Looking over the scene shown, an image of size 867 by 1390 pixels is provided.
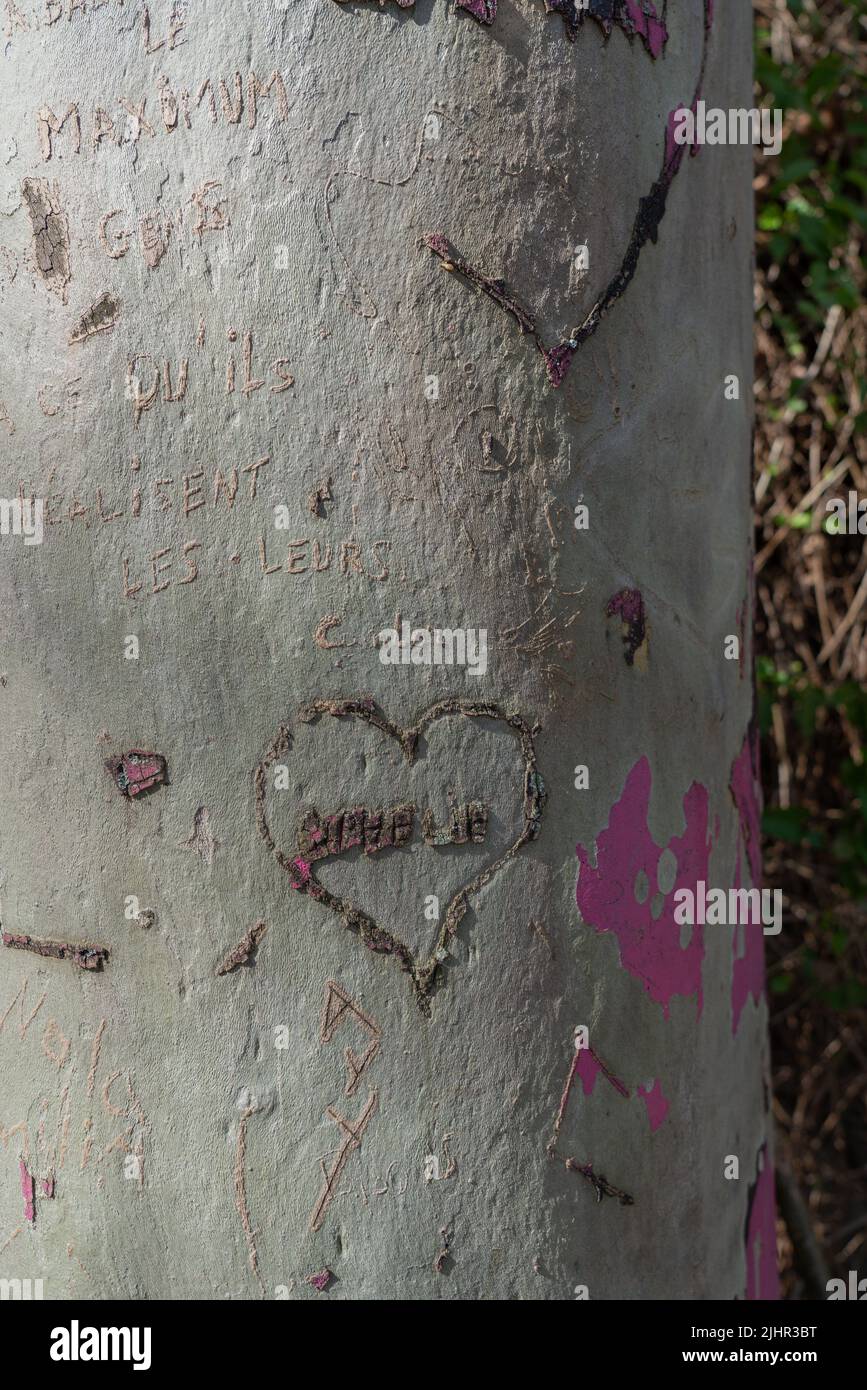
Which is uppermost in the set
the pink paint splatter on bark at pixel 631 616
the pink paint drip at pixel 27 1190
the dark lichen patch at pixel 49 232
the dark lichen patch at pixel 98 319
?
the dark lichen patch at pixel 49 232

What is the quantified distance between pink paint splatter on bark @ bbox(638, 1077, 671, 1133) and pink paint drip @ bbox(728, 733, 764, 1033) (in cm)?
14

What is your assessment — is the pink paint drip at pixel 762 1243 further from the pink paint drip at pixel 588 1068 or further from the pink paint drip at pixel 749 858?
the pink paint drip at pixel 588 1068

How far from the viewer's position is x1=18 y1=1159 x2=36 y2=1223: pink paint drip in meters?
0.91

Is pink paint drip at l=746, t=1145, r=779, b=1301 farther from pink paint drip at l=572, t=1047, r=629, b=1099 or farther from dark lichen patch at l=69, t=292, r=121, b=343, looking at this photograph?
dark lichen patch at l=69, t=292, r=121, b=343

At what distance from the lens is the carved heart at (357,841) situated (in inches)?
33.4

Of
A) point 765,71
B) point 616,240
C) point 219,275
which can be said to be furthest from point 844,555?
point 219,275

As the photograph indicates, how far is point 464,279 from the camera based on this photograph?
847 millimetres

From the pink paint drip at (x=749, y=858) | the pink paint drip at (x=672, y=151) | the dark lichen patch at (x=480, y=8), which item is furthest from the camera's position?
the pink paint drip at (x=749, y=858)

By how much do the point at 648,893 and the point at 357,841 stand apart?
26 centimetres

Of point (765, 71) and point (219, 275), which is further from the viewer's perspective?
point (765, 71)

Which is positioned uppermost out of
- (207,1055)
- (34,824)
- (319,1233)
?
(34,824)

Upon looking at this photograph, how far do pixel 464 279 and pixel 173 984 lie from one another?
585 millimetres

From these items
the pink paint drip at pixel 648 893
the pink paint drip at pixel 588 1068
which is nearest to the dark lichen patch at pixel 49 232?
the pink paint drip at pixel 648 893

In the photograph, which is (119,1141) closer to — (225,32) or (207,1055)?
(207,1055)
